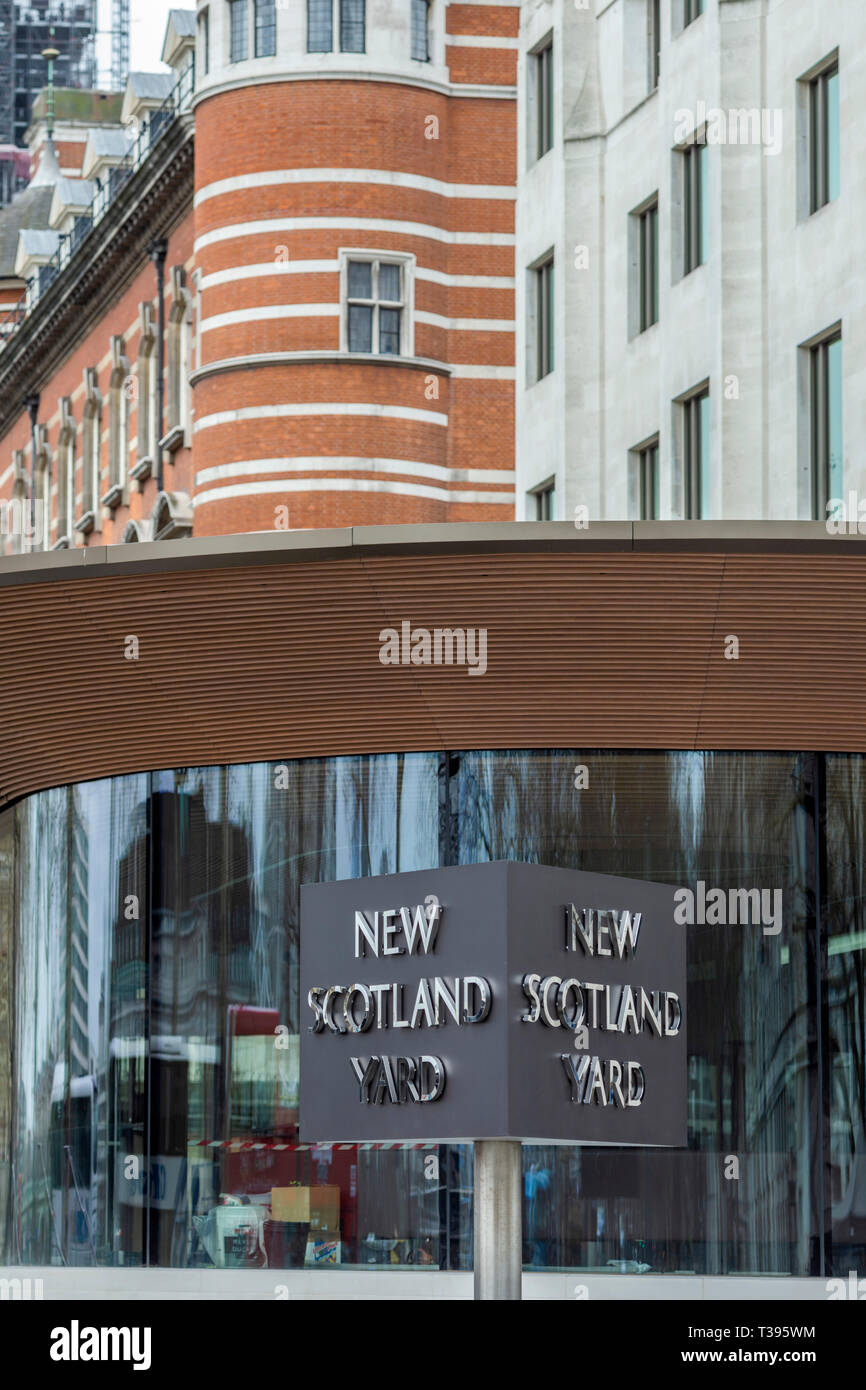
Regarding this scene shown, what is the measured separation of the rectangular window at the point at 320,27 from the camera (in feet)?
142

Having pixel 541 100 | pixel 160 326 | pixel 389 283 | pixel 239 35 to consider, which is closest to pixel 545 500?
pixel 389 283

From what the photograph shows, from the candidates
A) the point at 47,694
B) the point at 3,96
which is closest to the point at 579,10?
the point at 47,694

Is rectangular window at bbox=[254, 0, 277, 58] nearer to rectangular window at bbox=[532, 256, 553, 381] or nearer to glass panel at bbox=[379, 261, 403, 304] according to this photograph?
glass panel at bbox=[379, 261, 403, 304]

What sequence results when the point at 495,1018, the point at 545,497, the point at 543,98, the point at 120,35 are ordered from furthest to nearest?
the point at 120,35
the point at 543,98
the point at 545,497
the point at 495,1018

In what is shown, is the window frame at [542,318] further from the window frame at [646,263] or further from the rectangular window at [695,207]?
the rectangular window at [695,207]

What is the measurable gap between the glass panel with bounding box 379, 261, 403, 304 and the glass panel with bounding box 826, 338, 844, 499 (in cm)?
1291

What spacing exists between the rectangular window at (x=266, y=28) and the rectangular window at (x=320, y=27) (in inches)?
23.7

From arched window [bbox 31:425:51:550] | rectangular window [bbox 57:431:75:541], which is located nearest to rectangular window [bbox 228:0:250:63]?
rectangular window [bbox 57:431:75:541]

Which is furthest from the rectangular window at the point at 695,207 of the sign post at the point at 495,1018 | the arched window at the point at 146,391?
the sign post at the point at 495,1018

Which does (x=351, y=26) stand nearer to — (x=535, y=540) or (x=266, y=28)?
(x=266, y=28)

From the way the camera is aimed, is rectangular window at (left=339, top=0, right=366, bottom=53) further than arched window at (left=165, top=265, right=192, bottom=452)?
No

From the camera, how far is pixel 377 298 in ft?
142

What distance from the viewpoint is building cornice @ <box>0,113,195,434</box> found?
169 ft

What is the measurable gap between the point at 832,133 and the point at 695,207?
398 cm
